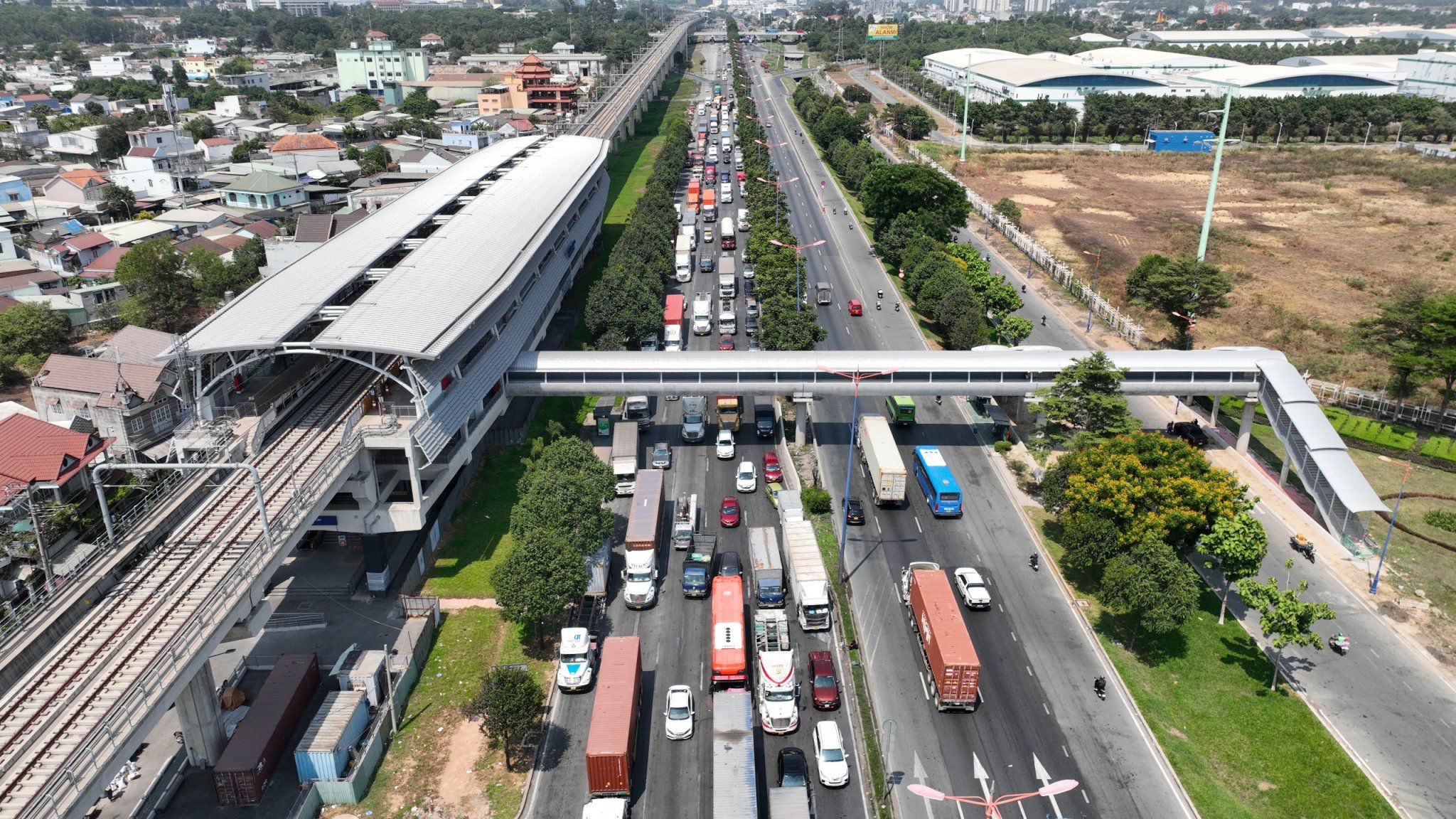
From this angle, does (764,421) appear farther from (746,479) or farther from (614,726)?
(614,726)

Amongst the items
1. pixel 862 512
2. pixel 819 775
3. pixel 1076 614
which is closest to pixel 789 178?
pixel 862 512

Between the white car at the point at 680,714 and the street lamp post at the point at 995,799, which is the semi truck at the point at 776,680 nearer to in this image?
the white car at the point at 680,714

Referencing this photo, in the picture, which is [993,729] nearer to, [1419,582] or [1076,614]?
[1076,614]

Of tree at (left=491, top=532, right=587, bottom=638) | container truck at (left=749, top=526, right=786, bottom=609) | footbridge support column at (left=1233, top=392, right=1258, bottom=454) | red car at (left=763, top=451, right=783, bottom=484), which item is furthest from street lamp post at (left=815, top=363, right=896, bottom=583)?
footbridge support column at (left=1233, top=392, right=1258, bottom=454)

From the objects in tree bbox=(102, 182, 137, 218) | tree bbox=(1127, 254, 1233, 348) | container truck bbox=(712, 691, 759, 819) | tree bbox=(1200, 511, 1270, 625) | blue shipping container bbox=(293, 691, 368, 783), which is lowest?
blue shipping container bbox=(293, 691, 368, 783)

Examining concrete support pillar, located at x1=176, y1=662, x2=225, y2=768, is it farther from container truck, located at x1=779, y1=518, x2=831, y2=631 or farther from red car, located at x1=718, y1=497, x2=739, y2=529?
red car, located at x1=718, y1=497, x2=739, y2=529

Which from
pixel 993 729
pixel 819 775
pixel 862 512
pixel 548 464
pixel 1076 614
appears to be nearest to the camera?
pixel 819 775

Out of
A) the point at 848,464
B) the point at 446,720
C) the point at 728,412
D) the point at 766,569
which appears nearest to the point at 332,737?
the point at 446,720
